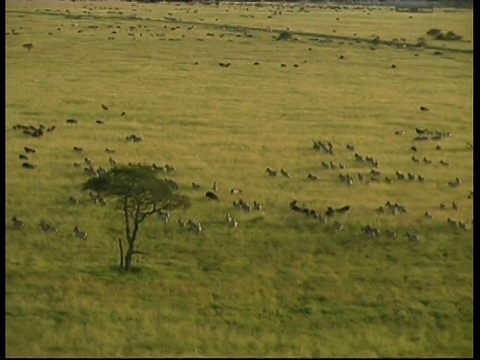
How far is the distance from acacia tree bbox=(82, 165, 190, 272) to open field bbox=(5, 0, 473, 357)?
0.36 metres

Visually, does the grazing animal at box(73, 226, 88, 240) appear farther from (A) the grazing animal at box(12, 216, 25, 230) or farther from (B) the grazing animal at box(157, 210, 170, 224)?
(B) the grazing animal at box(157, 210, 170, 224)

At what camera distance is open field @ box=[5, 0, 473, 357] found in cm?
1183

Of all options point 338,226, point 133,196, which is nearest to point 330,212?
point 338,226

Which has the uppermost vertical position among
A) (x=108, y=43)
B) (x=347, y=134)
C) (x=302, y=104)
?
(x=108, y=43)

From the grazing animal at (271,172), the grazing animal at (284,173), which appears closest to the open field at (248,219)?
the grazing animal at (271,172)

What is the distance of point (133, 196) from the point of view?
14.2 meters

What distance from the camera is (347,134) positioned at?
935 inches

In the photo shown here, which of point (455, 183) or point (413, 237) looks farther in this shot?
point (455, 183)

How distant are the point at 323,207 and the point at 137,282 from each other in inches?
201

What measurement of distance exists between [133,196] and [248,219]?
280 centimetres

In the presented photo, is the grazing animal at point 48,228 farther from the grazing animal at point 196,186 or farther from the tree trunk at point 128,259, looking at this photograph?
the grazing animal at point 196,186

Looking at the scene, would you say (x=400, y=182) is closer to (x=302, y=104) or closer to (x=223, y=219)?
(x=223, y=219)

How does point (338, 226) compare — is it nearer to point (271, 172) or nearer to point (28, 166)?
point (271, 172)

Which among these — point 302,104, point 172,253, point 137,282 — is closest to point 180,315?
point 137,282
